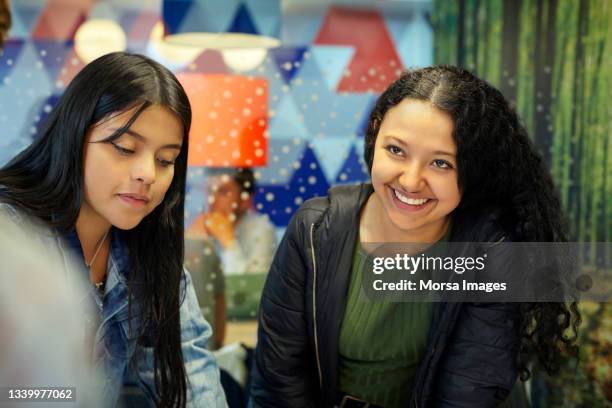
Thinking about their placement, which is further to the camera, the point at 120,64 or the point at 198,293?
the point at 198,293

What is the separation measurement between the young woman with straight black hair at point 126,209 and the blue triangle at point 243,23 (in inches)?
29.8

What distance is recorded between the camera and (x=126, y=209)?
1.41 m

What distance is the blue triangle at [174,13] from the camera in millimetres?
2090

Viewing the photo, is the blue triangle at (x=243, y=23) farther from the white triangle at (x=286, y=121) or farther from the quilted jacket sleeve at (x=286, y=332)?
the quilted jacket sleeve at (x=286, y=332)

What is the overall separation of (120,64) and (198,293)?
0.99m

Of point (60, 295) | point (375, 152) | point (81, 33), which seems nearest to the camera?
point (60, 295)

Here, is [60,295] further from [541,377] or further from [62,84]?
[541,377]

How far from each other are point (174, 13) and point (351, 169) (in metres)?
0.71

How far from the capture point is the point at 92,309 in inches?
57.5

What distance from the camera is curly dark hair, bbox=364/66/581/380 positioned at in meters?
1.51

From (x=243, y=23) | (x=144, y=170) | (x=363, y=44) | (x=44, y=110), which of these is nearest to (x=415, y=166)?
(x=144, y=170)

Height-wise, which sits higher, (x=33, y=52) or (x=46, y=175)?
(x=33, y=52)

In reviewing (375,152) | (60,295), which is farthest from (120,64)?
(375,152)

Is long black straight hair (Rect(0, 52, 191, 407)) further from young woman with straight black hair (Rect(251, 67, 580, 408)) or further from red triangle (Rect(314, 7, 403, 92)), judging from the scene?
red triangle (Rect(314, 7, 403, 92))
